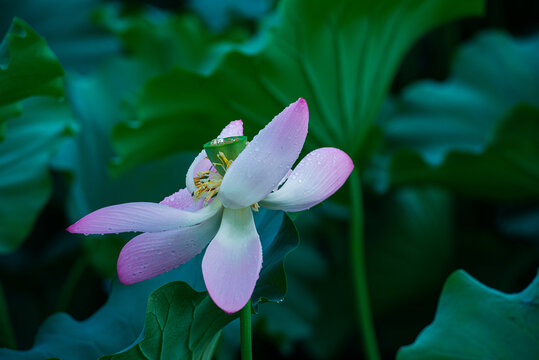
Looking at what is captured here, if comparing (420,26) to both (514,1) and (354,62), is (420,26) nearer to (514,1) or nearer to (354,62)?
(354,62)

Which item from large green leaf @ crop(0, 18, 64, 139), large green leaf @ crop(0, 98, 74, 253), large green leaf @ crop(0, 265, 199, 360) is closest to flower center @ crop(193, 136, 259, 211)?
large green leaf @ crop(0, 265, 199, 360)

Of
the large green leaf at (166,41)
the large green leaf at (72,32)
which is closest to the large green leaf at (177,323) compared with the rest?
the large green leaf at (166,41)

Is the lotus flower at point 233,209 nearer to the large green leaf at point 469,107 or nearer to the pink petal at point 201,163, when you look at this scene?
the pink petal at point 201,163

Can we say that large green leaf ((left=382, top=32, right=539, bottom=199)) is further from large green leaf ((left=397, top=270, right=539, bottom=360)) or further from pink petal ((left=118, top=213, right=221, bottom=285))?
pink petal ((left=118, top=213, right=221, bottom=285))

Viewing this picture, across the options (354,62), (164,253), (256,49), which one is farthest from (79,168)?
(164,253)

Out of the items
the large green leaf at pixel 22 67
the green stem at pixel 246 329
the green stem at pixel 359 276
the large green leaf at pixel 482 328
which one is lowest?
the green stem at pixel 359 276

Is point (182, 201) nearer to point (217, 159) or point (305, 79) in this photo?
point (217, 159)

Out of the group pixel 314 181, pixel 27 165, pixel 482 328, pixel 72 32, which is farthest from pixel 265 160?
pixel 72 32
